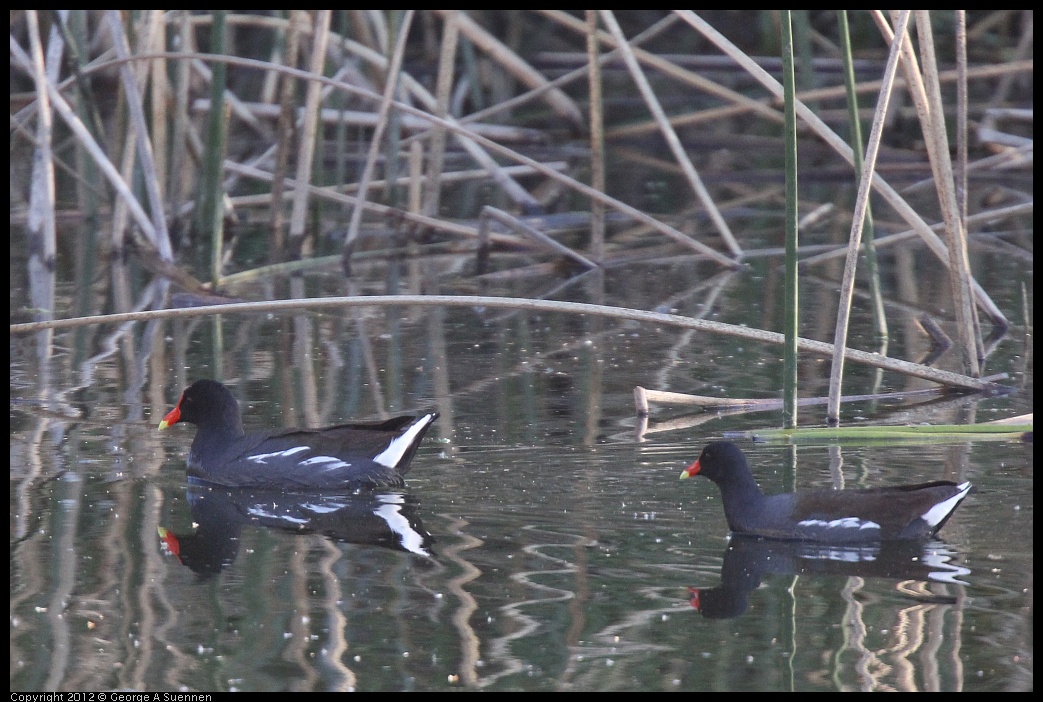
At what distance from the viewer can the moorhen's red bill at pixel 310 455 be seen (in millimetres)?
5562

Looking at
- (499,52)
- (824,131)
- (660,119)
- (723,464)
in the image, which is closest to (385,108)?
(660,119)

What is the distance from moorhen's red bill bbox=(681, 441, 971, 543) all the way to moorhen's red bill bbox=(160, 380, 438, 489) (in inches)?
45.6

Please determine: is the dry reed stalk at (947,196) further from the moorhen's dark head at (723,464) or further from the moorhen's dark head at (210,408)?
the moorhen's dark head at (210,408)

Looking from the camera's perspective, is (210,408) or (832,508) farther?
(210,408)

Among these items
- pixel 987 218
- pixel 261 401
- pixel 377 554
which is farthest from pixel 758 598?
pixel 987 218

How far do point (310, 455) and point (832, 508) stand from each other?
1940mm

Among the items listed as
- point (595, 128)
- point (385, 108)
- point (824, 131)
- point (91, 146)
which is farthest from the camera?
point (595, 128)

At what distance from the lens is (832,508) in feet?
16.1

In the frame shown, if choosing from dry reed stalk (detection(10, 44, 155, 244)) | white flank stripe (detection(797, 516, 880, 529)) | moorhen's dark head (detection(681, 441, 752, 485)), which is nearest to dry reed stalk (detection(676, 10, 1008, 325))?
moorhen's dark head (detection(681, 441, 752, 485))

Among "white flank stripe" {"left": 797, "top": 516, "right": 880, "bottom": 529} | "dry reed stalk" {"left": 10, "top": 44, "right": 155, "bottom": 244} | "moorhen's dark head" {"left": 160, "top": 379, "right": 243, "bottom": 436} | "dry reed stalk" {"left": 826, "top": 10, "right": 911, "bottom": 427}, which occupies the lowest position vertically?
"white flank stripe" {"left": 797, "top": 516, "right": 880, "bottom": 529}

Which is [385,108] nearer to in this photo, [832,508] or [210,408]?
[210,408]

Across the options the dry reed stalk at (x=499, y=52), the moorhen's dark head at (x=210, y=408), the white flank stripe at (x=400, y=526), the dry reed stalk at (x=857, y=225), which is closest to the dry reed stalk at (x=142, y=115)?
the dry reed stalk at (x=499, y=52)

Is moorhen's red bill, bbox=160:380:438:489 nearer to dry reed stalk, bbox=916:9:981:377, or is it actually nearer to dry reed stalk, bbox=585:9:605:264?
dry reed stalk, bbox=916:9:981:377

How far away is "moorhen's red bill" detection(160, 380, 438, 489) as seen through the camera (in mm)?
5562
